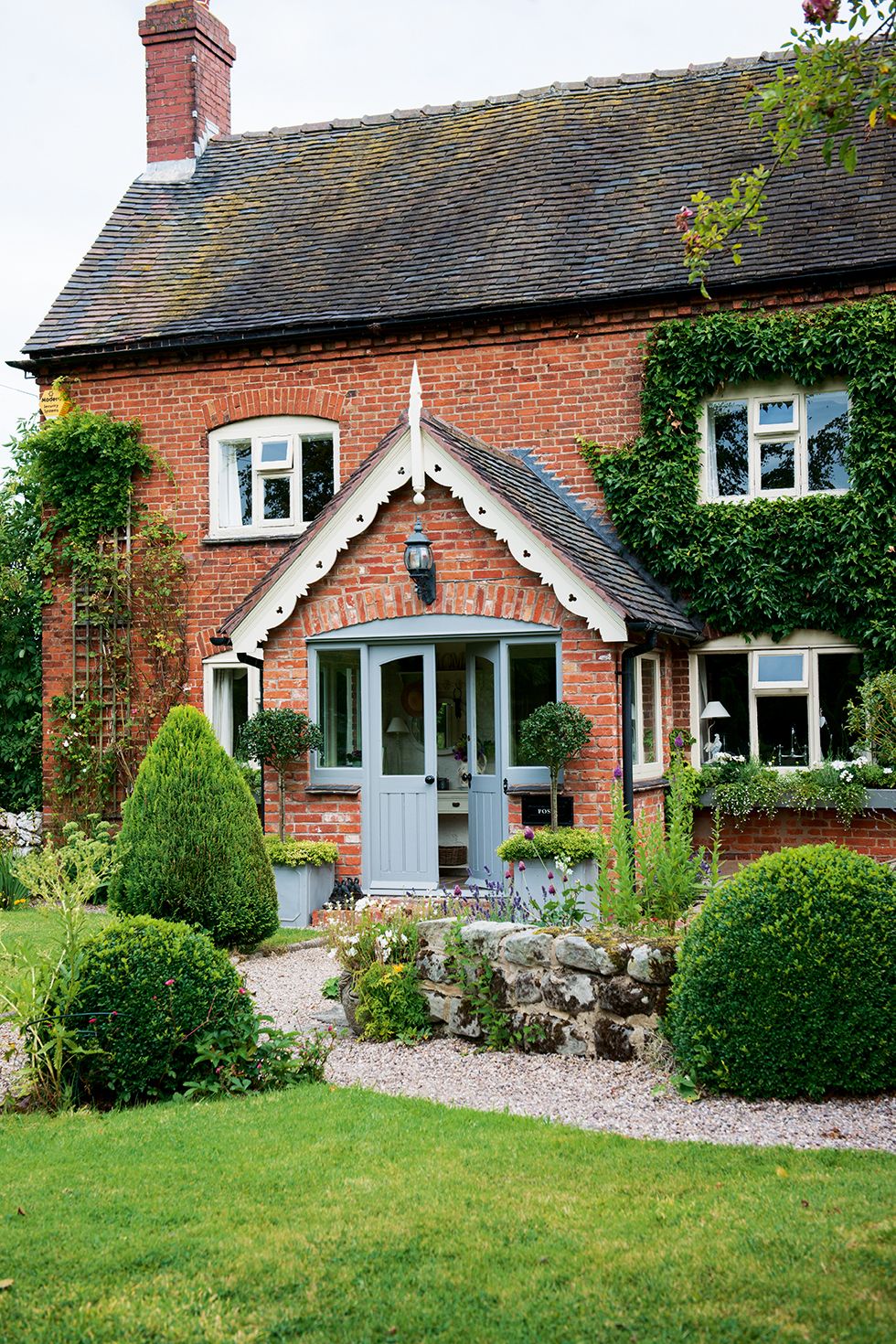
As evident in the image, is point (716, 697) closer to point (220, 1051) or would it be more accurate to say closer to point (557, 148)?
point (557, 148)

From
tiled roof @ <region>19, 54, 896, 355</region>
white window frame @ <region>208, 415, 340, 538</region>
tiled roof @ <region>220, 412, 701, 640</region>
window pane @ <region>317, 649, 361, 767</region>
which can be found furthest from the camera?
white window frame @ <region>208, 415, 340, 538</region>

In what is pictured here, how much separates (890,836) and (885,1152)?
8.43m

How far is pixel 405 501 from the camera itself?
13.4m

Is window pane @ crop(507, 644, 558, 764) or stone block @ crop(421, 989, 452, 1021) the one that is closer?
stone block @ crop(421, 989, 452, 1021)

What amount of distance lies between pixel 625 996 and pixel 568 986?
350mm

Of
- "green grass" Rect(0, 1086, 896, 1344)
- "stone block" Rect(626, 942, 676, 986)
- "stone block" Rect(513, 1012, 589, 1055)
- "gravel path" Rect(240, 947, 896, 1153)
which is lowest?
"gravel path" Rect(240, 947, 896, 1153)

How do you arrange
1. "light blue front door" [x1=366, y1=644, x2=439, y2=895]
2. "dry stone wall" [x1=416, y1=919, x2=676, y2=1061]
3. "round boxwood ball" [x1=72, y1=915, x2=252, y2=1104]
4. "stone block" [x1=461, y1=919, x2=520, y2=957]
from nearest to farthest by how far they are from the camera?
"round boxwood ball" [x1=72, y1=915, x2=252, y2=1104] < "dry stone wall" [x1=416, y1=919, x2=676, y2=1061] < "stone block" [x1=461, y1=919, x2=520, y2=957] < "light blue front door" [x1=366, y1=644, x2=439, y2=895]

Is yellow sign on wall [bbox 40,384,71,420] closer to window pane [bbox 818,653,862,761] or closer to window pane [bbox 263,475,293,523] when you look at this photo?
window pane [bbox 263,475,293,523]

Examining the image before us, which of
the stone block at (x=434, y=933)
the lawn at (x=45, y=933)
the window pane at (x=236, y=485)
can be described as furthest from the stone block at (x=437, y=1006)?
the window pane at (x=236, y=485)

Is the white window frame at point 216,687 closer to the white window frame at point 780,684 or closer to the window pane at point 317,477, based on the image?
the window pane at point 317,477

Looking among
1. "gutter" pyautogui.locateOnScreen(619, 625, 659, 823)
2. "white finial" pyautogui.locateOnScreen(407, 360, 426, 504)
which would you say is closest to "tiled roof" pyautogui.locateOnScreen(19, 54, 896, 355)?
"white finial" pyautogui.locateOnScreen(407, 360, 426, 504)

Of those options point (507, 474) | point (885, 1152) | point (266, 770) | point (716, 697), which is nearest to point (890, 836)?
point (716, 697)

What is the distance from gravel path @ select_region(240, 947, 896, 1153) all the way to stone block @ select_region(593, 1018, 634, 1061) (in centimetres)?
7

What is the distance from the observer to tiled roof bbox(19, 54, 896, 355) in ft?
49.1
